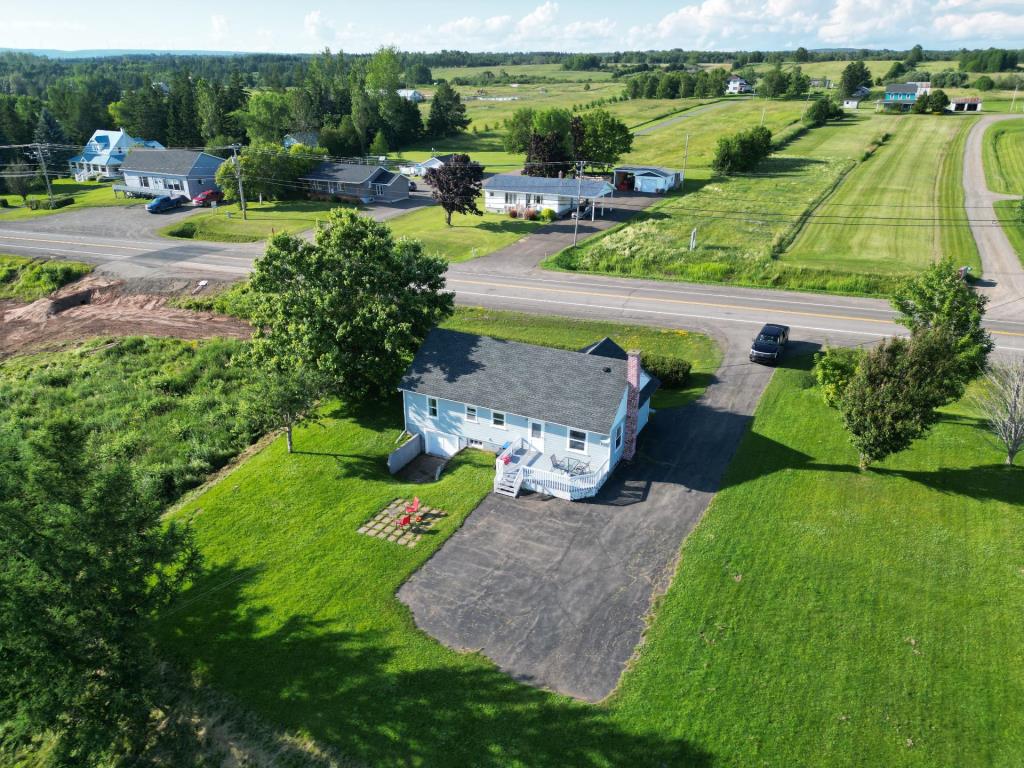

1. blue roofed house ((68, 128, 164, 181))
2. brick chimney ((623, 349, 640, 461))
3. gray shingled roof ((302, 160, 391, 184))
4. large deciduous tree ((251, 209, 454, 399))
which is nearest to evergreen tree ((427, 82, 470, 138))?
blue roofed house ((68, 128, 164, 181))

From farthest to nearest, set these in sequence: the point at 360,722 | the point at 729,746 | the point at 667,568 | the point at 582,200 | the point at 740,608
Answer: the point at 582,200 → the point at 667,568 → the point at 740,608 → the point at 360,722 → the point at 729,746

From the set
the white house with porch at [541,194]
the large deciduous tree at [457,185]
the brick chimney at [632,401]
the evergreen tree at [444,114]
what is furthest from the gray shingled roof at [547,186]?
the evergreen tree at [444,114]

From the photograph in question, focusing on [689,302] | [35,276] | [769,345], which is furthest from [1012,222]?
[35,276]

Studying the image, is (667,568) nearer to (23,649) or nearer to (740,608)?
(740,608)

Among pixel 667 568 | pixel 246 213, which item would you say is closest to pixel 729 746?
pixel 667 568

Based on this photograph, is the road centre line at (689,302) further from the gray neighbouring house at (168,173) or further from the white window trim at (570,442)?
the gray neighbouring house at (168,173)

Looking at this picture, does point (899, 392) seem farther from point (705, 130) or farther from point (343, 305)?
point (705, 130)

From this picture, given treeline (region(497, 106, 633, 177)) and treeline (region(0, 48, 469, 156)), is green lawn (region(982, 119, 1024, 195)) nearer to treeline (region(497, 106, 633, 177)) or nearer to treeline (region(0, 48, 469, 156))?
treeline (region(497, 106, 633, 177))
